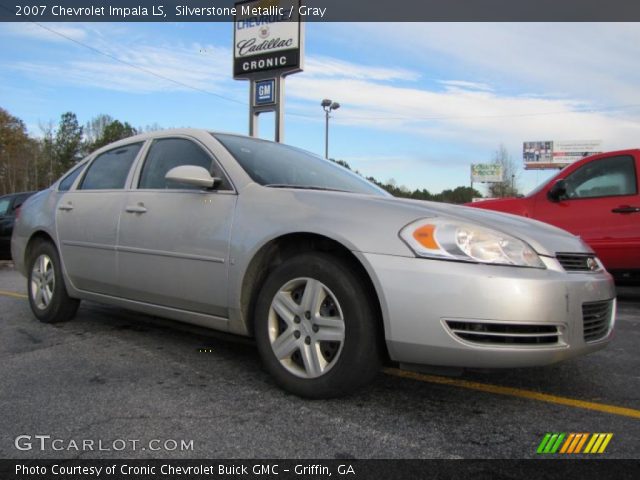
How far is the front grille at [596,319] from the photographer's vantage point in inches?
102

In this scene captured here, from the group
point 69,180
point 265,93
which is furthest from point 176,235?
point 265,93

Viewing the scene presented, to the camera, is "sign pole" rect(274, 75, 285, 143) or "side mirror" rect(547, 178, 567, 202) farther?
"sign pole" rect(274, 75, 285, 143)

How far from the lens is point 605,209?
5.80 meters

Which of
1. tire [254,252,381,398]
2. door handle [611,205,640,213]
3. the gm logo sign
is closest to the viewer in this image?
tire [254,252,381,398]

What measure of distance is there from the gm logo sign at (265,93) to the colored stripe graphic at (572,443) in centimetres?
1307

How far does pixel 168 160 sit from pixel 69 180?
1.42 m

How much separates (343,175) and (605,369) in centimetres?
216

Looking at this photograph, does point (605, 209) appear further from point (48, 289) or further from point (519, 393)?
point (48, 289)

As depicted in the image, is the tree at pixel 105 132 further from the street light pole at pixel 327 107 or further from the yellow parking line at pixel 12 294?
the yellow parking line at pixel 12 294

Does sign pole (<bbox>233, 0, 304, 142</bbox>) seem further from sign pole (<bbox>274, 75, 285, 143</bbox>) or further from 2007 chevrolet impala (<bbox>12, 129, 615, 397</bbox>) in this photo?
2007 chevrolet impala (<bbox>12, 129, 615, 397</bbox>)

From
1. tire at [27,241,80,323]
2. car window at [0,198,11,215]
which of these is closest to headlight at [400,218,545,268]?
tire at [27,241,80,323]

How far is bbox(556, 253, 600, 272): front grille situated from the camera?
266 cm

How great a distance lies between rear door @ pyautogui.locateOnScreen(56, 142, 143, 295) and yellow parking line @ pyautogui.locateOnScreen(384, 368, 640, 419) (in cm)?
217

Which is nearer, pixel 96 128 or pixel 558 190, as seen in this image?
pixel 558 190
